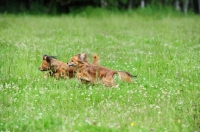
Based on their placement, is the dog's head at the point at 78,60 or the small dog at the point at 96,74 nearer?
the small dog at the point at 96,74

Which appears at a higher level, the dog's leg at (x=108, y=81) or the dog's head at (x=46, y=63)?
the dog's head at (x=46, y=63)

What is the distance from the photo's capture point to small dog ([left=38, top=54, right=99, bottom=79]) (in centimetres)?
1166

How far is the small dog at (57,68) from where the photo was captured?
11656 millimetres

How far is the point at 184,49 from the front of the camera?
17297 mm

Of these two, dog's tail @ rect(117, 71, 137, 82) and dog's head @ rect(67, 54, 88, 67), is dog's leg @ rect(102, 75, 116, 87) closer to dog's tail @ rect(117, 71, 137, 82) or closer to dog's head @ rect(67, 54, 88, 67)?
dog's tail @ rect(117, 71, 137, 82)

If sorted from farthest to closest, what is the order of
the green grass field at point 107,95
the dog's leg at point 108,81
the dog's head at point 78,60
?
the dog's head at point 78,60 < the dog's leg at point 108,81 < the green grass field at point 107,95

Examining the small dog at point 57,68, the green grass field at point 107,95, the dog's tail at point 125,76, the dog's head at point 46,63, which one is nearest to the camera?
the green grass field at point 107,95

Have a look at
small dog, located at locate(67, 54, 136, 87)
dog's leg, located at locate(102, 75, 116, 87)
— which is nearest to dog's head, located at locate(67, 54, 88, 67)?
small dog, located at locate(67, 54, 136, 87)

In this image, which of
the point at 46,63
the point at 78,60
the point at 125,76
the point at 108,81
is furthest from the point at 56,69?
the point at 125,76

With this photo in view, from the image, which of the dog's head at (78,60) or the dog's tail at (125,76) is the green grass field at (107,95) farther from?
the dog's head at (78,60)

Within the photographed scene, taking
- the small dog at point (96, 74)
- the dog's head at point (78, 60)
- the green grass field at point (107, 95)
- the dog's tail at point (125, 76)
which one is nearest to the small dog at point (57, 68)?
the green grass field at point (107, 95)

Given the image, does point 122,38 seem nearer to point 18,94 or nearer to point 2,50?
point 2,50

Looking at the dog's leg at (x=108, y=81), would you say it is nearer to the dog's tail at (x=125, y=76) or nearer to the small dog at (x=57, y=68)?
the dog's tail at (x=125, y=76)

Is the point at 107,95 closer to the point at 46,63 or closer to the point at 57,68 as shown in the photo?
the point at 57,68
